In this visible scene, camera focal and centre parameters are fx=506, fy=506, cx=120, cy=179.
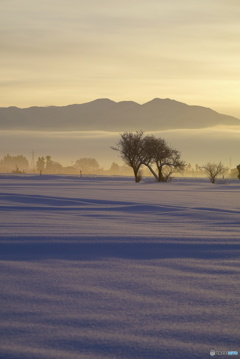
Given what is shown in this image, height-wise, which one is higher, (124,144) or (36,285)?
(124,144)

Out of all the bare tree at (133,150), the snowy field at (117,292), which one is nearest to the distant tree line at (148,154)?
the bare tree at (133,150)

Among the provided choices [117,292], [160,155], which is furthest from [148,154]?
[117,292]

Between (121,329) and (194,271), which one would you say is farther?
(194,271)

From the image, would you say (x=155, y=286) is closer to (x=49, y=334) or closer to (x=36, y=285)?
(x=36, y=285)

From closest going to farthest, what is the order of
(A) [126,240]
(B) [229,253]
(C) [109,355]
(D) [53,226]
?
(C) [109,355] < (B) [229,253] < (A) [126,240] < (D) [53,226]

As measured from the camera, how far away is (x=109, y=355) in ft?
12.9

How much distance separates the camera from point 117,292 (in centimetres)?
575

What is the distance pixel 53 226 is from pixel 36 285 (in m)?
5.94

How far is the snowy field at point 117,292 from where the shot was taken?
13.6 ft

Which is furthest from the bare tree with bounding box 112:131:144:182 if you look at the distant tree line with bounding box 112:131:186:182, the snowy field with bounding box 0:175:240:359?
the snowy field with bounding box 0:175:240:359

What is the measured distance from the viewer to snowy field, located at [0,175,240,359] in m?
4.16

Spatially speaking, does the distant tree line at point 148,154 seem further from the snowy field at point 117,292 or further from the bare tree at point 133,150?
the snowy field at point 117,292

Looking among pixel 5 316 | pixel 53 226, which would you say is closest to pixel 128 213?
pixel 53 226

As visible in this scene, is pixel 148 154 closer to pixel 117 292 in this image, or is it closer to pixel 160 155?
pixel 160 155
